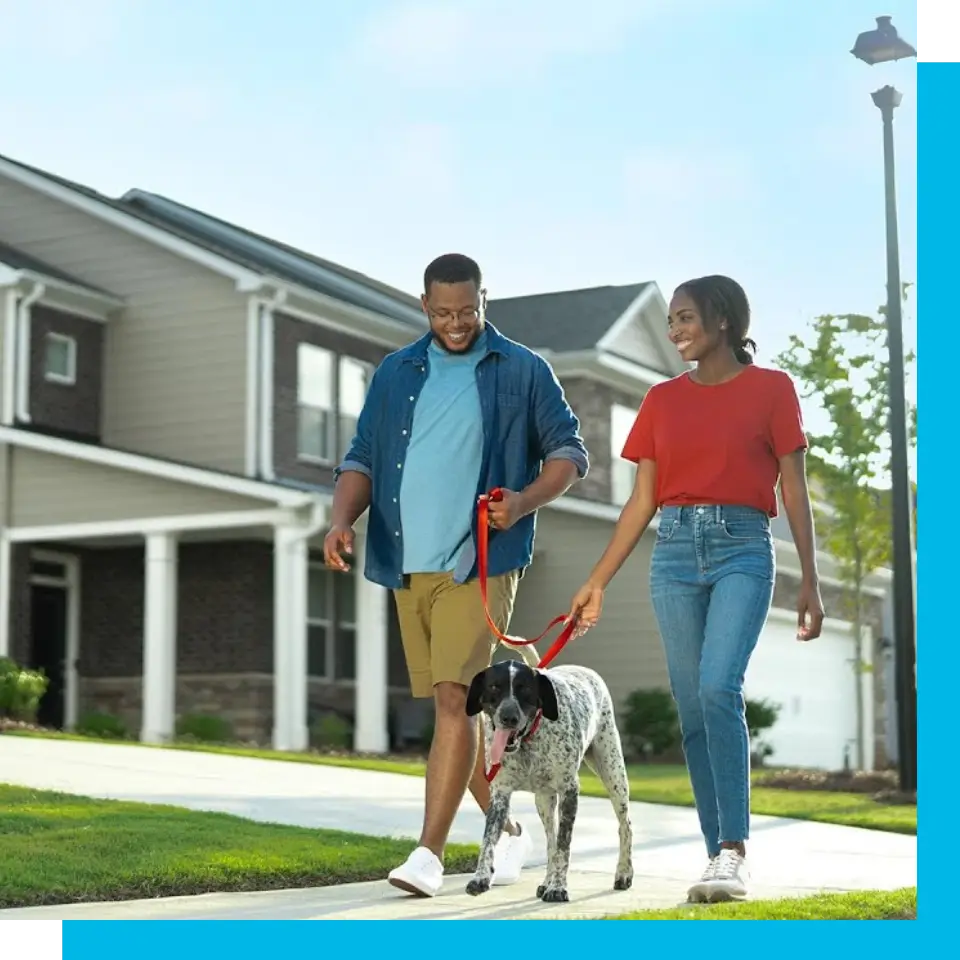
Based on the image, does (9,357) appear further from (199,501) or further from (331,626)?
(331,626)

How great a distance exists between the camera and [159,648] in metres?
15.3

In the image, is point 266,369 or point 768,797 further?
point 266,369

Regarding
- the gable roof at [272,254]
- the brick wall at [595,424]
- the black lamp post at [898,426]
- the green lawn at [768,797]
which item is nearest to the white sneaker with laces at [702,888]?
the green lawn at [768,797]

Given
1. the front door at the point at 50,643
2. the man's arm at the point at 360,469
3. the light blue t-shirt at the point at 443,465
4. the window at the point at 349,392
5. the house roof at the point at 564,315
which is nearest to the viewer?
the light blue t-shirt at the point at 443,465

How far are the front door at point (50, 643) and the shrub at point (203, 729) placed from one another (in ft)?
5.27

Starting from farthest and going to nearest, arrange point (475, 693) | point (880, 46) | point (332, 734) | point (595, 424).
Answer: point (595, 424) → point (332, 734) → point (880, 46) → point (475, 693)

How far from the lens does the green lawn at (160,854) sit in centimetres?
575

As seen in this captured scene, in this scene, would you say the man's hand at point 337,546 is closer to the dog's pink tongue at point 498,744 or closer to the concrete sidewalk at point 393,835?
the dog's pink tongue at point 498,744

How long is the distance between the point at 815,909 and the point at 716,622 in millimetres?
894

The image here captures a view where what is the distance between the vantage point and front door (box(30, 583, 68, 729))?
1675cm

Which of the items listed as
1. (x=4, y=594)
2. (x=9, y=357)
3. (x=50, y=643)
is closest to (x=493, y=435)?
(x=4, y=594)

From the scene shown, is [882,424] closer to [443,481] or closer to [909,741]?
[909,741]

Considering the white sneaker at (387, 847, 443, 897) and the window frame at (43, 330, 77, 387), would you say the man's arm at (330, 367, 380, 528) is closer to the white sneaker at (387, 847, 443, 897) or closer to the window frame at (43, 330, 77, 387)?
the white sneaker at (387, 847, 443, 897)

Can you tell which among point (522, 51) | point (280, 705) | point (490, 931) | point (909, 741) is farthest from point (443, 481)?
point (280, 705)
